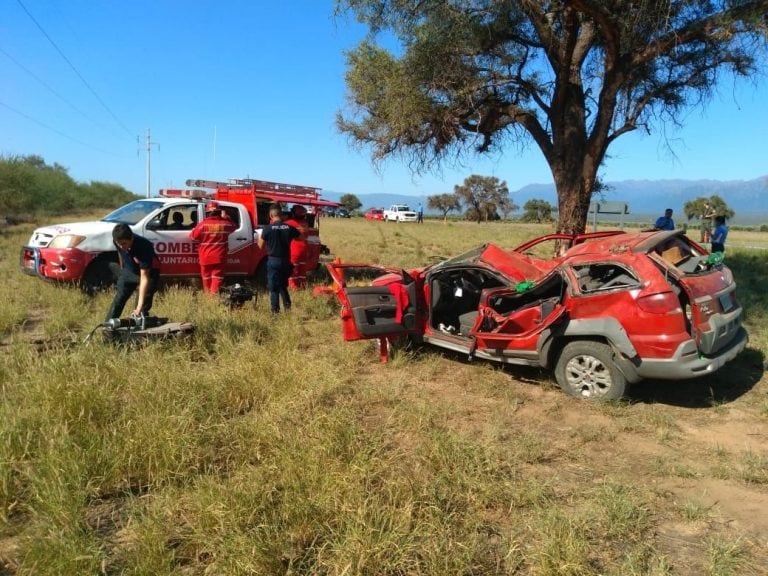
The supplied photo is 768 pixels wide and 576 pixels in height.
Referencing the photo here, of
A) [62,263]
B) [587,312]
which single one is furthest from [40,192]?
[587,312]

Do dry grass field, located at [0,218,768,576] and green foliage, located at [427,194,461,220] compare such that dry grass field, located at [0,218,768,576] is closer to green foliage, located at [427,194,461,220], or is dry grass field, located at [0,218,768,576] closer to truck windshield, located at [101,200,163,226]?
truck windshield, located at [101,200,163,226]

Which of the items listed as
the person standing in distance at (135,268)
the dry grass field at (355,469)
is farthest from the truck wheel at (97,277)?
the dry grass field at (355,469)

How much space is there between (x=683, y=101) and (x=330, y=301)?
904 centimetres

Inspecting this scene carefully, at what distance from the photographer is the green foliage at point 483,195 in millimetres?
80438

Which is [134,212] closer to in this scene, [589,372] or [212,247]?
[212,247]

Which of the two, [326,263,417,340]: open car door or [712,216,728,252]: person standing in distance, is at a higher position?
[712,216,728,252]: person standing in distance

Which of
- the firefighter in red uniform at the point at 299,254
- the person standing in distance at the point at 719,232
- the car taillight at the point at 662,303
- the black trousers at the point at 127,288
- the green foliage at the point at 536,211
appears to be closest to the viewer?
the car taillight at the point at 662,303

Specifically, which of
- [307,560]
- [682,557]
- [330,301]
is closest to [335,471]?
[307,560]

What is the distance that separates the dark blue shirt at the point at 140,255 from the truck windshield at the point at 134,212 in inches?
138

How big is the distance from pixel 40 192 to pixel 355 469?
37708 millimetres

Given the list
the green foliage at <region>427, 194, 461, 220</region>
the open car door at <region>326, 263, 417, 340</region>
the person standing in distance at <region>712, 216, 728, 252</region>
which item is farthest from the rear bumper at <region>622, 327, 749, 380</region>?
the green foliage at <region>427, 194, 461, 220</region>

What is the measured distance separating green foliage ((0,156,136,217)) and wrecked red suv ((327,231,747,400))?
30.7m

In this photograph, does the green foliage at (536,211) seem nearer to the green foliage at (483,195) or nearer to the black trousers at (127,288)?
the green foliage at (483,195)

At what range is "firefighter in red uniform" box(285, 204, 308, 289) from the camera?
10.4m
